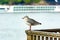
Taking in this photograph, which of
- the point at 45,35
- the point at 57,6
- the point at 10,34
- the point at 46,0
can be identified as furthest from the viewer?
the point at 57,6

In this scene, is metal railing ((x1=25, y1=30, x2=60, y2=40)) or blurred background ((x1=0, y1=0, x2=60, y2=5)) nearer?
metal railing ((x1=25, y1=30, x2=60, y2=40))

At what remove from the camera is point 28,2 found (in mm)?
10023

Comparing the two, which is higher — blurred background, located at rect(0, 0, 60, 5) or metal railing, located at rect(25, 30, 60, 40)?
metal railing, located at rect(25, 30, 60, 40)

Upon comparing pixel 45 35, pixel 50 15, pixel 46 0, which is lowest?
pixel 50 15

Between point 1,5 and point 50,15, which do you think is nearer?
point 1,5

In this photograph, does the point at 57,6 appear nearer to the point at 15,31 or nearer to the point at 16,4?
the point at 16,4

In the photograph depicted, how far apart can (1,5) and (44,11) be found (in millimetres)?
1713

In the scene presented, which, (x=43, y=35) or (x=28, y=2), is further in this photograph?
(x=28, y=2)

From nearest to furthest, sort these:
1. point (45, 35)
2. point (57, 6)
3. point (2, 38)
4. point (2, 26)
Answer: point (45, 35) < point (2, 38) < point (2, 26) < point (57, 6)

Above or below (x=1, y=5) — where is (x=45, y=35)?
above

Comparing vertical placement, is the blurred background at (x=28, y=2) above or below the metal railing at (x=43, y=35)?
below

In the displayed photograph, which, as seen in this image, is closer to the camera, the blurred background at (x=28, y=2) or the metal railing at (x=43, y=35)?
the metal railing at (x=43, y=35)

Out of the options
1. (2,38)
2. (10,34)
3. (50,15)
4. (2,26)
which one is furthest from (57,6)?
(2,38)

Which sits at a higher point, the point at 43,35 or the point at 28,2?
the point at 43,35
